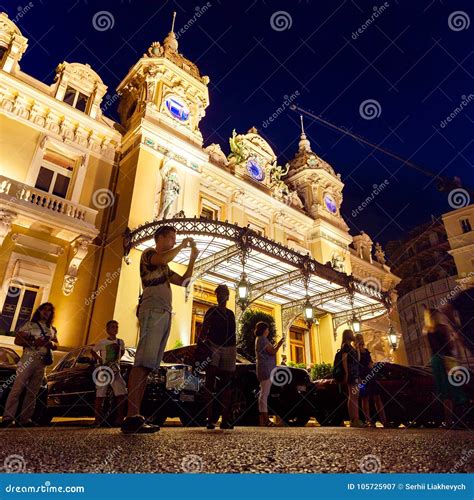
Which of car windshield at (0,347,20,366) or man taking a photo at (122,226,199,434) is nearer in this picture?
man taking a photo at (122,226,199,434)

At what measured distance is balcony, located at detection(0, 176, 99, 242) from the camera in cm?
1145

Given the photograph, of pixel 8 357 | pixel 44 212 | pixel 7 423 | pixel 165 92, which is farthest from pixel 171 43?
pixel 7 423

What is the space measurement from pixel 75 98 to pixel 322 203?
15.4m

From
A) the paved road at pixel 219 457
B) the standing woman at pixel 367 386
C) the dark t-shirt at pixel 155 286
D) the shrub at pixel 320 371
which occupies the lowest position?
the paved road at pixel 219 457

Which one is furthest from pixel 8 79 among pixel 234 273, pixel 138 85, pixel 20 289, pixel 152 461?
pixel 152 461

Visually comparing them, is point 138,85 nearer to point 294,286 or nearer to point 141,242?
point 141,242

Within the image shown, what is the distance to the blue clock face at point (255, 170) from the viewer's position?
20062 millimetres

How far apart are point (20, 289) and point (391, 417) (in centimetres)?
1207

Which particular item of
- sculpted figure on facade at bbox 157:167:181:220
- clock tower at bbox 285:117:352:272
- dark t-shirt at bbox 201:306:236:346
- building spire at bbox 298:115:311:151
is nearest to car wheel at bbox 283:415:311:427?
dark t-shirt at bbox 201:306:236:346

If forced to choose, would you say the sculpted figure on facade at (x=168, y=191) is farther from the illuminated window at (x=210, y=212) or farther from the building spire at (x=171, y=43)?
the building spire at (x=171, y=43)

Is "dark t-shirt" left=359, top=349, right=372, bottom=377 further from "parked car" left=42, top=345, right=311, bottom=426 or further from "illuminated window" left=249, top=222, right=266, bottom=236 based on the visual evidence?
"illuminated window" left=249, top=222, right=266, bottom=236

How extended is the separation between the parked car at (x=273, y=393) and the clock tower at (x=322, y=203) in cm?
1354

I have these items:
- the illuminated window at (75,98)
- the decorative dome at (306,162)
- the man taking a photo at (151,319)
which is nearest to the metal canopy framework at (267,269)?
the illuminated window at (75,98)

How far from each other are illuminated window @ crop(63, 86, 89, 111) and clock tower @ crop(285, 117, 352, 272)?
1388 centimetres
